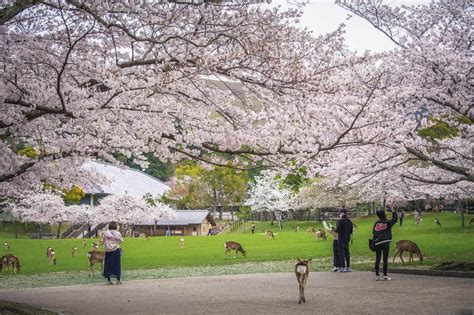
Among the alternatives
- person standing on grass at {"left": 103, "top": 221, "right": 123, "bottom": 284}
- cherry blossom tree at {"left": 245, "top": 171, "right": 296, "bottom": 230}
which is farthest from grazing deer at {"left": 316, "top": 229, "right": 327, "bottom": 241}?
cherry blossom tree at {"left": 245, "top": 171, "right": 296, "bottom": 230}

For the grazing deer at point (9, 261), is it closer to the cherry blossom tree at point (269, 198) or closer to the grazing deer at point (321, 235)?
the grazing deer at point (321, 235)

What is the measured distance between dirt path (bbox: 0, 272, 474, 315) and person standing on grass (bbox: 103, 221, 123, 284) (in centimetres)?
47

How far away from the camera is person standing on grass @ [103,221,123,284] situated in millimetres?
14324

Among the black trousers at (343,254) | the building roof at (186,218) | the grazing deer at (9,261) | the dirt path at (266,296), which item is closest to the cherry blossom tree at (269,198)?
the building roof at (186,218)

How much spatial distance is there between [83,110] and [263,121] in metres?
3.28

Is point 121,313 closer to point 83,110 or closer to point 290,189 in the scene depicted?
point 83,110

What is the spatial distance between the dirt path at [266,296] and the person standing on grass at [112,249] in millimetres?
466

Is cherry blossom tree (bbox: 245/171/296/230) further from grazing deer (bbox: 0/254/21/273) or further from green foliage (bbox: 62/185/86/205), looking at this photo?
grazing deer (bbox: 0/254/21/273)

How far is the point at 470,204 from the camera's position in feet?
175

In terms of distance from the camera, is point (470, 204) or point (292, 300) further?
point (470, 204)

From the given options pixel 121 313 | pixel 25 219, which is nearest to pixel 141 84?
pixel 121 313

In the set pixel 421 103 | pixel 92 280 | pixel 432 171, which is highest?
pixel 421 103

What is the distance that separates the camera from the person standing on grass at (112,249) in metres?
14.3

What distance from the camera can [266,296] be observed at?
36.8 feet
